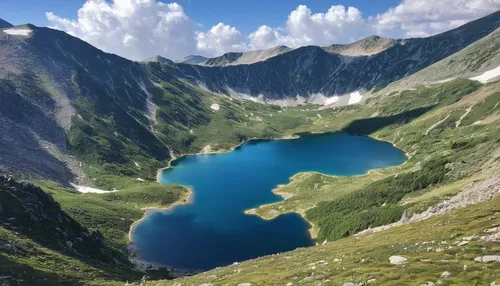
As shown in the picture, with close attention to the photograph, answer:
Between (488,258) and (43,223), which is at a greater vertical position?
(43,223)

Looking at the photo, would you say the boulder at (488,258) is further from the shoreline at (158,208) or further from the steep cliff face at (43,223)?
the shoreline at (158,208)

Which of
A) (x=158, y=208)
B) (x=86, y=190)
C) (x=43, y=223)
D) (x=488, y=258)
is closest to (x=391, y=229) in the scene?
(x=488, y=258)

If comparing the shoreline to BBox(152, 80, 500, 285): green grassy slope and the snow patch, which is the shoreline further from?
BBox(152, 80, 500, 285): green grassy slope

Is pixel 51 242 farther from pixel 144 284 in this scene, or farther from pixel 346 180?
pixel 346 180

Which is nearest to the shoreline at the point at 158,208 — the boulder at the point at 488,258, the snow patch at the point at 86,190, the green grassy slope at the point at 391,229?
the snow patch at the point at 86,190

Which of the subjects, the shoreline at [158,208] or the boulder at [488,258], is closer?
the boulder at [488,258]

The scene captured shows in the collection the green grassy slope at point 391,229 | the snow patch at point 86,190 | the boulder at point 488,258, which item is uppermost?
the snow patch at point 86,190

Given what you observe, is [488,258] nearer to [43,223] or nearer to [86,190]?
[43,223]

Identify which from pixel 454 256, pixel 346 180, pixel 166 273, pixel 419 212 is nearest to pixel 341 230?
pixel 419 212
